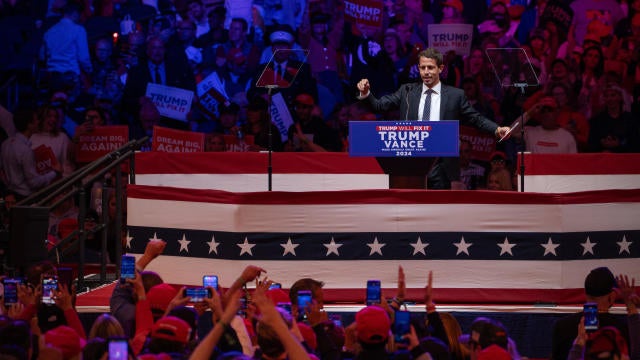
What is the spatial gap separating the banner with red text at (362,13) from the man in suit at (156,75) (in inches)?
85.8

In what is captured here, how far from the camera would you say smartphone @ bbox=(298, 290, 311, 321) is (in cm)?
695

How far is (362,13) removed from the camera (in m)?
14.8

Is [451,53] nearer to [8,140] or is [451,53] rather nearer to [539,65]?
[539,65]

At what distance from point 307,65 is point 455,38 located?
1.88m

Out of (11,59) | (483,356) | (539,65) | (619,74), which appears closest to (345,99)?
(539,65)

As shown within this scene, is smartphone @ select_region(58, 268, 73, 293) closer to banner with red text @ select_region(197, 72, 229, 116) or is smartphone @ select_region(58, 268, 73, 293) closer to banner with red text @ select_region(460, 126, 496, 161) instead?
banner with red text @ select_region(197, 72, 229, 116)

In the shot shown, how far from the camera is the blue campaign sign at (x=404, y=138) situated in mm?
9945

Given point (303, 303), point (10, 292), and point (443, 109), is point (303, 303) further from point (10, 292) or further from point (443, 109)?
point (443, 109)

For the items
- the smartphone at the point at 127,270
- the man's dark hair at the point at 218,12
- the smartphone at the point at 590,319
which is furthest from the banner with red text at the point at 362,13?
the smartphone at the point at 590,319

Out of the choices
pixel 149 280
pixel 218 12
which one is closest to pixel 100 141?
pixel 218 12

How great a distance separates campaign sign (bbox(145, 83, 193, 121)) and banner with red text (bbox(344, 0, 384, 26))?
7.49 ft

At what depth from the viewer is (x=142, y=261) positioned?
823 cm

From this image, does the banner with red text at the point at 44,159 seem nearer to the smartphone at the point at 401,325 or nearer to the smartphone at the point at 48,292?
the smartphone at the point at 48,292

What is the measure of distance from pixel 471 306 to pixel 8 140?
22.1ft
